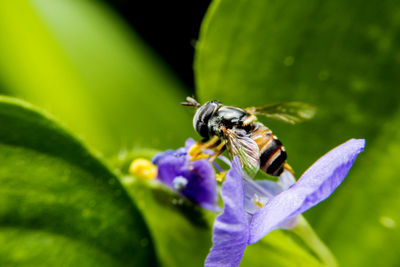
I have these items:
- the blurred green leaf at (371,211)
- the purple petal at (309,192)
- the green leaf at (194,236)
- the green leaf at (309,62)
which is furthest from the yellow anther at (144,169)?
the blurred green leaf at (371,211)

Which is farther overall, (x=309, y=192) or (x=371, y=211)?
(x=371, y=211)

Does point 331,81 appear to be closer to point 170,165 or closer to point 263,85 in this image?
point 263,85

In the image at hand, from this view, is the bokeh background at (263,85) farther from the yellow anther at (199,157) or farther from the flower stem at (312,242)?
the yellow anther at (199,157)

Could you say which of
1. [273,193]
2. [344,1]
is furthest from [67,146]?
[344,1]

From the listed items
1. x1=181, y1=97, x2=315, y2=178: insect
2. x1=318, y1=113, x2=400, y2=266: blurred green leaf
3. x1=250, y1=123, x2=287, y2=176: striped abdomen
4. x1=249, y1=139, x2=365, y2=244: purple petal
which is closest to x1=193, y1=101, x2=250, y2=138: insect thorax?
x1=181, y1=97, x2=315, y2=178: insect

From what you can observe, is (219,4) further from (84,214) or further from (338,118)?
(84,214)

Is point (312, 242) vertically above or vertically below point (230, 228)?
below

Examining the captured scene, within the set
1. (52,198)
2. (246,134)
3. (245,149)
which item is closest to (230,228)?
(245,149)

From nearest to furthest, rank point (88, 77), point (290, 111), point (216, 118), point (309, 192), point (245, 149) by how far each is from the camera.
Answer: point (309, 192) → point (245, 149) → point (216, 118) → point (290, 111) → point (88, 77)
